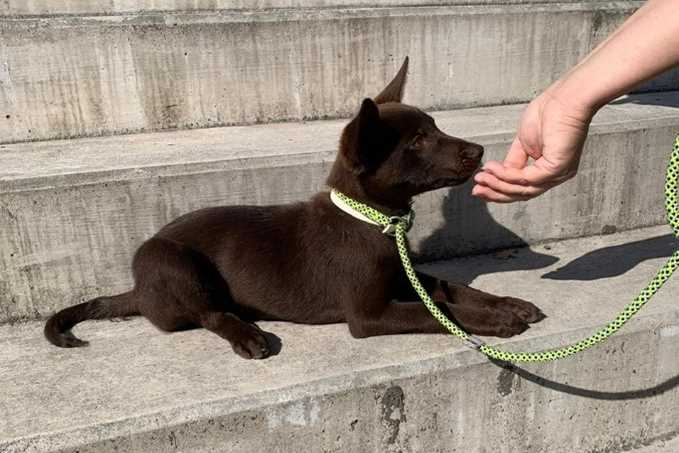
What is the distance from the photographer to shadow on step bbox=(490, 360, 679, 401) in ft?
7.66

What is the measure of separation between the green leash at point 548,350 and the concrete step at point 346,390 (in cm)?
9

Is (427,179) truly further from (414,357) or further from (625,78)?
(625,78)

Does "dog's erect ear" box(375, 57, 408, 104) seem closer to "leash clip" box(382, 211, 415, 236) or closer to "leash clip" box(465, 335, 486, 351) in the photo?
"leash clip" box(382, 211, 415, 236)

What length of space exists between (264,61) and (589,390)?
255 centimetres

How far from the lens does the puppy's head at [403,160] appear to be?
2.42 m

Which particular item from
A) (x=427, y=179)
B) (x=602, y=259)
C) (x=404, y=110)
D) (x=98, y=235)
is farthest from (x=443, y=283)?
(x=98, y=235)

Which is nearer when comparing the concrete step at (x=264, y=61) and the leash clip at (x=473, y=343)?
the leash clip at (x=473, y=343)

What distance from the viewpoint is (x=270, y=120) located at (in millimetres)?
3947

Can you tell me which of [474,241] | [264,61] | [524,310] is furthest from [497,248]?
[264,61]

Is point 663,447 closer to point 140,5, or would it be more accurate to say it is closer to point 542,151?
point 542,151

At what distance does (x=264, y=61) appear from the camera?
3.83 meters

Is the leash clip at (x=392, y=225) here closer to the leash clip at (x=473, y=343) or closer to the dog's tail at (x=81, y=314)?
the leash clip at (x=473, y=343)

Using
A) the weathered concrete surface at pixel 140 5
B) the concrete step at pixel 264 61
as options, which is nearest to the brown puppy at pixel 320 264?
the concrete step at pixel 264 61

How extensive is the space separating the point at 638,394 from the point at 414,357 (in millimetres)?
995
